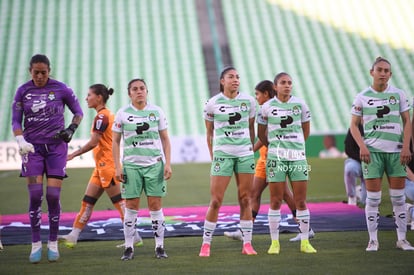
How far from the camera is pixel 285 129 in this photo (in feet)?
29.4

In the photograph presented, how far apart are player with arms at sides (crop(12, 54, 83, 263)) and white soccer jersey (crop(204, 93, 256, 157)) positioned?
1642 millimetres

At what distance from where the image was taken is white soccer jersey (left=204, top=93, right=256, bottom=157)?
8.79 meters

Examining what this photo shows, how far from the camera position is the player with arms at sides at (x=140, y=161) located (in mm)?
8727

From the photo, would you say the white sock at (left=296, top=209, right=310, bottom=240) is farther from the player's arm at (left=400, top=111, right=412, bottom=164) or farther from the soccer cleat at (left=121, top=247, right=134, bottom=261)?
the soccer cleat at (left=121, top=247, right=134, bottom=261)

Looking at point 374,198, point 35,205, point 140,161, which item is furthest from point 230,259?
point 35,205

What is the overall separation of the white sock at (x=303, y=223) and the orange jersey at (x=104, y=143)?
266 centimetres

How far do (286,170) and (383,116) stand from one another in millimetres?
1297

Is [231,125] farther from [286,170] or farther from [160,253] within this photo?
[160,253]

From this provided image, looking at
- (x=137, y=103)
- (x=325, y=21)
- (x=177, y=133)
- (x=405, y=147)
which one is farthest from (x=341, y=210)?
(x=325, y=21)

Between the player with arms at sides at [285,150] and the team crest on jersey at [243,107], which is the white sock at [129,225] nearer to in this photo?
the player with arms at sides at [285,150]

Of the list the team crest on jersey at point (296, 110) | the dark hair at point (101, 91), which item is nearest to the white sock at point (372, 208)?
the team crest on jersey at point (296, 110)

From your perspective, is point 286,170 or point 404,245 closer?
point 404,245

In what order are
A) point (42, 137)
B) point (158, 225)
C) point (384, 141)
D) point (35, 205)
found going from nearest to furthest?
point (35, 205) < point (42, 137) < point (158, 225) < point (384, 141)

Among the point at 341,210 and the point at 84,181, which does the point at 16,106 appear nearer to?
the point at 341,210
